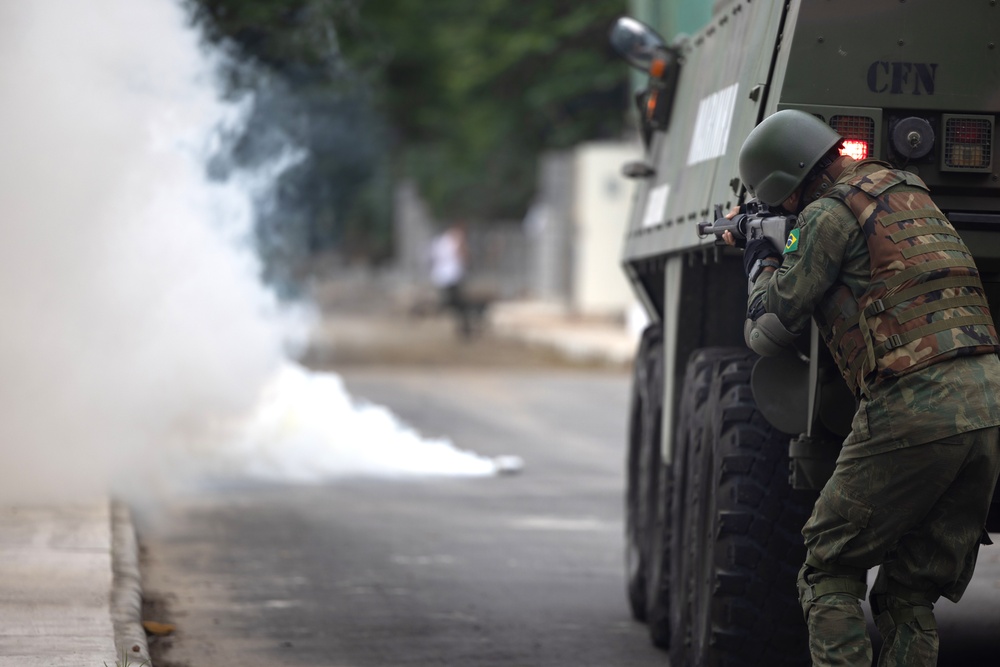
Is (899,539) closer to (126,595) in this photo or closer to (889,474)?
(889,474)

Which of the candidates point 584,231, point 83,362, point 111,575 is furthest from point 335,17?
point 584,231

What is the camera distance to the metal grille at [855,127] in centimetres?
543

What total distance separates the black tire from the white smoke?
3.12 meters

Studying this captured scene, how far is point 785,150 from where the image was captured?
5.07 metres

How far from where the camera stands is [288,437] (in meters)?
12.9

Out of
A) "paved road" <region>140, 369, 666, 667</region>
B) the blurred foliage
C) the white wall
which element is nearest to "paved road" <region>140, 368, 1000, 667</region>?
"paved road" <region>140, 369, 666, 667</region>

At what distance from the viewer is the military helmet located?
5.07 metres

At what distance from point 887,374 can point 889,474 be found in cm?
27

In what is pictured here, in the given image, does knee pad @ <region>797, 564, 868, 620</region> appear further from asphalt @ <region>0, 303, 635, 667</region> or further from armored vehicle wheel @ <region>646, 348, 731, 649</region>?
asphalt @ <region>0, 303, 635, 667</region>

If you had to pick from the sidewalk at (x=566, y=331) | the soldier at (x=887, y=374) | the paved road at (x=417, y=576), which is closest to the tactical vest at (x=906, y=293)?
the soldier at (x=887, y=374)

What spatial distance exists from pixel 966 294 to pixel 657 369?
2945 millimetres

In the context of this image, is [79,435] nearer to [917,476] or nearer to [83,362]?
[83,362]

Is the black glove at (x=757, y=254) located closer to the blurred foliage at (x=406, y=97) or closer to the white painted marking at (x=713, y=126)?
the white painted marking at (x=713, y=126)

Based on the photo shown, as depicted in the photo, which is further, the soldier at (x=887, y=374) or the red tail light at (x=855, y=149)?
the red tail light at (x=855, y=149)
